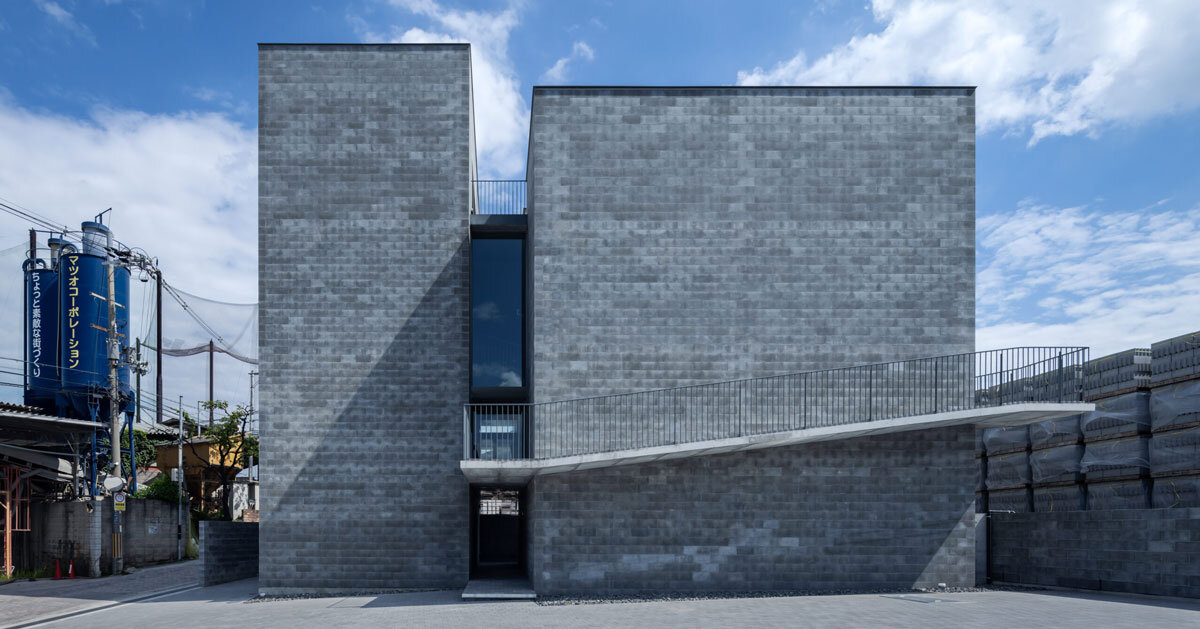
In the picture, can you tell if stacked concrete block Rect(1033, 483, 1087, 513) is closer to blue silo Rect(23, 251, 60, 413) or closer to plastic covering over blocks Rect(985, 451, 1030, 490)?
plastic covering over blocks Rect(985, 451, 1030, 490)

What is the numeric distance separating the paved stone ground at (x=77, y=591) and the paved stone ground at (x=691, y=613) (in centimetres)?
109

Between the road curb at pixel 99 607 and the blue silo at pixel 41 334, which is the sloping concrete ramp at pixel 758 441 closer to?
the road curb at pixel 99 607

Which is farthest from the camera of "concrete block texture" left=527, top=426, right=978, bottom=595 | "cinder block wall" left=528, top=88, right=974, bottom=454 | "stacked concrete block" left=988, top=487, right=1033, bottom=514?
"stacked concrete block" left=988, top=487, right=1033, bottom=514

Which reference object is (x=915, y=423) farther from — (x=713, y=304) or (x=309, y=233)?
(x=309, y=233)

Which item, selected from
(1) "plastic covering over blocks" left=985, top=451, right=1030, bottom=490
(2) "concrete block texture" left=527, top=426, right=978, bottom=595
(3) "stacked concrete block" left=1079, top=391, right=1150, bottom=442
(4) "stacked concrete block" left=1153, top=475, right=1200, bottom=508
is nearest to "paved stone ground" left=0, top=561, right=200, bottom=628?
(2) "concrete block texture" left=527, top=426, right=978, bottom=595

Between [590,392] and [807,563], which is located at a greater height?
[590,392]

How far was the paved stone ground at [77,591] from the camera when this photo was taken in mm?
14023

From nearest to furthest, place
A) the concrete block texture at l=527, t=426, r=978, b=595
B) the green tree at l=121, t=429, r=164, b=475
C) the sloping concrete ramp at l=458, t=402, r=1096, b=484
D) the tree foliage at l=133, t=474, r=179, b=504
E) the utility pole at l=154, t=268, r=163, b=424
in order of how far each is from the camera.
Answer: the sloping concrete ramp at l=458, t=402, r=1096, b=484 → the concrete block texture at l=527, t=426, r=978, b=595 → the tree foliage at l=133, t=474, r=179, b=504 → the green tree at l=121, t=429, r=164, b=475 → the utility pole at l=154, t=268, r=163, b=424

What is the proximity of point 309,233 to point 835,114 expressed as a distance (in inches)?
438

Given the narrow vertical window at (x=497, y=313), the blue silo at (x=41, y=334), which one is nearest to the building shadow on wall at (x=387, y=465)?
the narrow vertical window at (x=497, y=313)

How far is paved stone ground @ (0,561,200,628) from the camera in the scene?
552 inches

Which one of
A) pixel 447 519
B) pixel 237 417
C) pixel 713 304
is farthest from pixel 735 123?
pixel 237 417

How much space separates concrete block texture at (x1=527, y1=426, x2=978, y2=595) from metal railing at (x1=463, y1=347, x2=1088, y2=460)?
1.72ft

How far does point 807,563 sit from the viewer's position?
45.5ft
